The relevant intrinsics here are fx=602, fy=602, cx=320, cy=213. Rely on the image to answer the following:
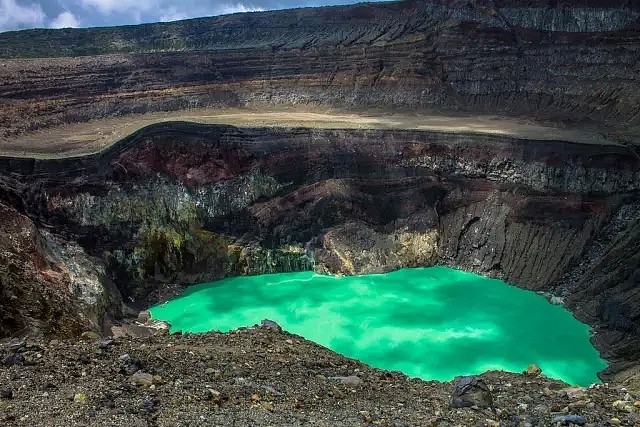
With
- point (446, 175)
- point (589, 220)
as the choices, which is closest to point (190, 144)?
point (446, 175)

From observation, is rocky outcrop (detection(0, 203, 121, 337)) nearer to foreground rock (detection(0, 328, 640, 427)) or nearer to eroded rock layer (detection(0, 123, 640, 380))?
eroded rock layer (detection(0, 123, 640, 380))

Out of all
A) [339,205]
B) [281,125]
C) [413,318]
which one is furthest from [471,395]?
[281,125]

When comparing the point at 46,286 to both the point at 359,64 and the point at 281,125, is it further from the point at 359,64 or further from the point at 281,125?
the point at 359,64

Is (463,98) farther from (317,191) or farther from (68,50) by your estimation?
(68,50)

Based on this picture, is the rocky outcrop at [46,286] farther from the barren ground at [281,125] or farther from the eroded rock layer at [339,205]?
the barren ground at [281,125]

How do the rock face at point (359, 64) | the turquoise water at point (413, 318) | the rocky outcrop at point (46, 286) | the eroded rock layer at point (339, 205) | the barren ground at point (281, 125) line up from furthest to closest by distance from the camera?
the rock face at point (359, 64) < the barren ground at point (281, 125) < the eroded rock layer at point (339, 205) < the turquoise water at point (413, 318) < the rocky outcrop at point (46, 286)

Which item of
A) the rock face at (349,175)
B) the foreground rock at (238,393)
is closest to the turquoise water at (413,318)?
the rock face at (349,175)

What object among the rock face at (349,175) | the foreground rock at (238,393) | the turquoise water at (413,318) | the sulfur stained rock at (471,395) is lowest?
the foreground rock at (238,393)
